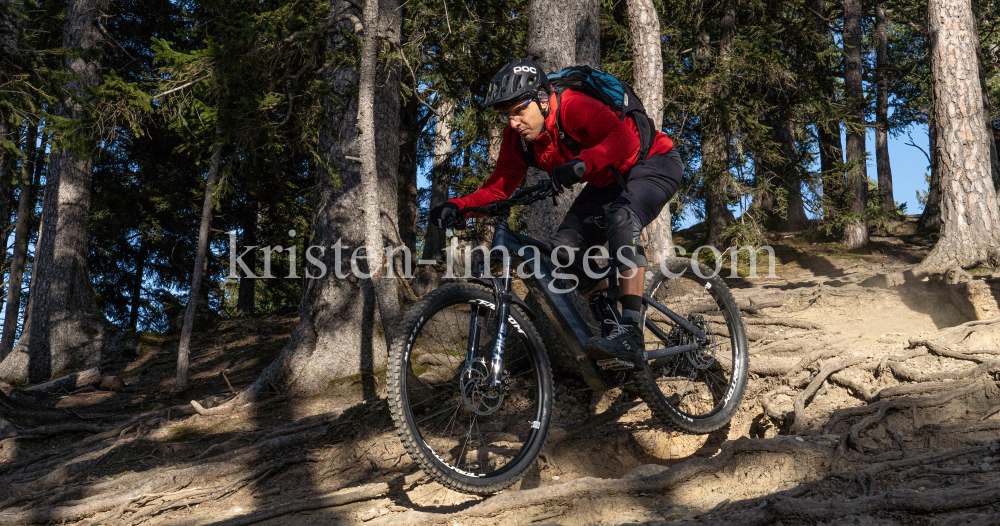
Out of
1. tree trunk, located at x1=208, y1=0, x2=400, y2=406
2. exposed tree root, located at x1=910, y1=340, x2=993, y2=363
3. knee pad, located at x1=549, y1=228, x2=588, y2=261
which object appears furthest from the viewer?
tree trunk, located at x1=208, y1=0, x2=400, y2=406

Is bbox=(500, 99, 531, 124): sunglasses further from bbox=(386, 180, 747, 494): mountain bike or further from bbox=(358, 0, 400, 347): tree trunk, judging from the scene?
bbox=(358, 0, 400, 347): tree trunk

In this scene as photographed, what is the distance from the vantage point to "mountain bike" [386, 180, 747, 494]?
349 centimetres

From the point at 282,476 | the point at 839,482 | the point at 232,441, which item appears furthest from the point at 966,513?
the point at 232,441

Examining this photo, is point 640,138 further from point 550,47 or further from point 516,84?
point 550,47

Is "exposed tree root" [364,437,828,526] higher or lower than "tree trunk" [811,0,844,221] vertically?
lower

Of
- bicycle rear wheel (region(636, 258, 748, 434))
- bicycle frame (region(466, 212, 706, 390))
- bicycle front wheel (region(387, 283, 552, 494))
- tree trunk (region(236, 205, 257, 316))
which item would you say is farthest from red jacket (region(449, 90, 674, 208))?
tree trunk (region(236, 205, 257, 316))

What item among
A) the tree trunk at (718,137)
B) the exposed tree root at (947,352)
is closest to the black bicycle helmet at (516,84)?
the exposed tree root at (947,352)

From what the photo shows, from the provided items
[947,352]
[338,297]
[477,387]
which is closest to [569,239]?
[477,387]

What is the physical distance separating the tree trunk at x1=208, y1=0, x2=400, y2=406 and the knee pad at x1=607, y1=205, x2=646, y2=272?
5053 mm

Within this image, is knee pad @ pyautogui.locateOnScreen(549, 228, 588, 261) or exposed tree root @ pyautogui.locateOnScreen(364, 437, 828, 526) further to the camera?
knee pad @ pyautogui.locateOnScreen(549, 228, 588, 261)

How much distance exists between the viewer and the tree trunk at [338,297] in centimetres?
847

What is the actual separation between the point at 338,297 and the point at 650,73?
244 inches

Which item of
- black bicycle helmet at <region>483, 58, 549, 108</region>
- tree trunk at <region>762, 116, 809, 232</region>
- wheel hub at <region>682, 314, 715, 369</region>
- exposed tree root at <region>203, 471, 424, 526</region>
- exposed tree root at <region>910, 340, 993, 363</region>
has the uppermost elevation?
tree trunk at <region>762, 116, 809, 232</region>

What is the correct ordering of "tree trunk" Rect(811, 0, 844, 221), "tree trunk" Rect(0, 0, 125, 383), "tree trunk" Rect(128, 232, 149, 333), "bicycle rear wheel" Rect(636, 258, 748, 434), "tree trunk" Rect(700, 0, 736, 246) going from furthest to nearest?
"tree trunk" Rect(128, 232, 149, 333), "tree trunk" Rect(811, 0, 844, 221), "tree trunk" Rect(0, 0, 125, 383), "tree trunk" Rect(700, 0, 736, 246), "bicycle rear wheel" Rect(636, 258, 748, 434)
